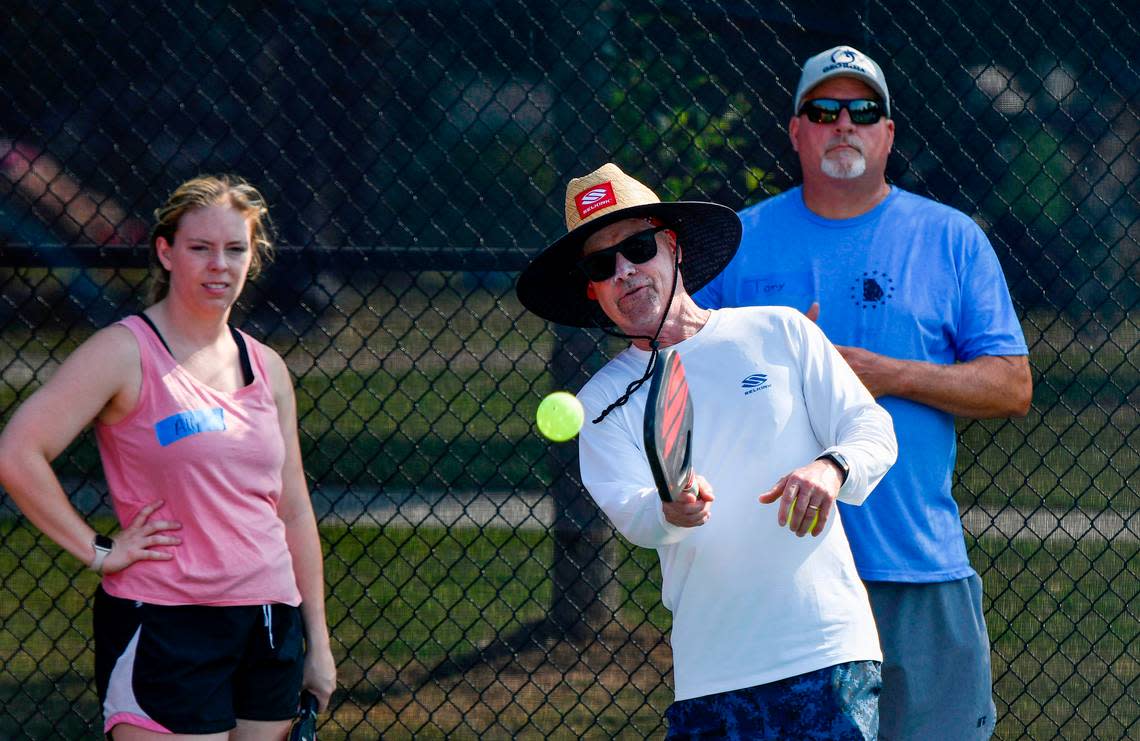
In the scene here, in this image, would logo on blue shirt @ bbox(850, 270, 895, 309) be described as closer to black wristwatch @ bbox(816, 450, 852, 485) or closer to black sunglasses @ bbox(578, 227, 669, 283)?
black sunglasses @ bbox(578, 227, 669, 283)

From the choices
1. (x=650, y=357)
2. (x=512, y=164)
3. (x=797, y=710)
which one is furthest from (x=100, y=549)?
(x=512, y=164)

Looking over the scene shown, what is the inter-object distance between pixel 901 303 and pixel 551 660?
1.95 m

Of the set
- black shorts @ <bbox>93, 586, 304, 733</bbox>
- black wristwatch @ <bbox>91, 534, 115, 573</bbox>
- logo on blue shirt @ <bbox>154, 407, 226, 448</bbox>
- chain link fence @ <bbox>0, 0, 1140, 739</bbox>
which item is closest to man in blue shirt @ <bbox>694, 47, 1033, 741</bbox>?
chain link fence @ <bbox>0, 0, 1140, 739</bbox>

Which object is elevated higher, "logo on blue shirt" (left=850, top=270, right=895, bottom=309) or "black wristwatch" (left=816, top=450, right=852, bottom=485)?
"logo on blue shirt" (left=850, top=270, right=895, bottom=309)

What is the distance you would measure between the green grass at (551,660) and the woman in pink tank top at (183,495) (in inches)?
49.3

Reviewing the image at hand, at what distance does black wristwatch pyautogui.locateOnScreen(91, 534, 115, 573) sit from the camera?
2621mm

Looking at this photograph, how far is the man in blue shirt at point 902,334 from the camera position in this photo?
2822 mm

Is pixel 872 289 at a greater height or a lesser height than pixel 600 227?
greater

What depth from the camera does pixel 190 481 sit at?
2.58 m

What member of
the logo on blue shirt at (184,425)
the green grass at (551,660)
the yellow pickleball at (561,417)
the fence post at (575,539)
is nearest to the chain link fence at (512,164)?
the green grass at (551,660)

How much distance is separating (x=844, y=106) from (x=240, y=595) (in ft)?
6.19

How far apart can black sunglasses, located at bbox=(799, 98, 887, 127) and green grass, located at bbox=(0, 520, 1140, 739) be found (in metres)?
1.51

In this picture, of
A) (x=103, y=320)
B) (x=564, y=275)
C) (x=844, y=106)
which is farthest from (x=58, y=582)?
(x=844, y=106)

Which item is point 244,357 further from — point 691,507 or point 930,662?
point 930,662
